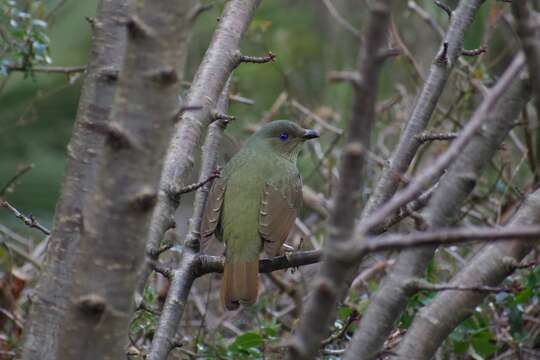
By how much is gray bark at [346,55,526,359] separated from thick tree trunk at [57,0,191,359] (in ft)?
1.96

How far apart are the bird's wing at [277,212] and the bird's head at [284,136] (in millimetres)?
461

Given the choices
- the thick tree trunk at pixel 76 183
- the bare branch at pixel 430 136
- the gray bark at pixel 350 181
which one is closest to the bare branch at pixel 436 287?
the gray bark at pixel 350 181

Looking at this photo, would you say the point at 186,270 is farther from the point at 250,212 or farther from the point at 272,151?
the point at 272,151

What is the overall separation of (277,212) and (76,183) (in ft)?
4.95

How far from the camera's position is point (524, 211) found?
242cm

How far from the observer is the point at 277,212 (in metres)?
4.08

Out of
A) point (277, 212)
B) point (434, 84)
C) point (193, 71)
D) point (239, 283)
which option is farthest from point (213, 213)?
point (193, 71)

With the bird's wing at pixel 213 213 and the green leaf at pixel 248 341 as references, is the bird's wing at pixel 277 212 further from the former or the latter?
the green leaf at pixel 248 341

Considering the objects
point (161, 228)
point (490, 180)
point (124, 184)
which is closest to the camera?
point (124, 184)

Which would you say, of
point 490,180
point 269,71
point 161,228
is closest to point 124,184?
point 161,228

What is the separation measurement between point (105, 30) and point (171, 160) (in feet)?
1.99

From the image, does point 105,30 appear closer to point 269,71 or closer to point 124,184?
point 124,184

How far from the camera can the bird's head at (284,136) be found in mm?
4792

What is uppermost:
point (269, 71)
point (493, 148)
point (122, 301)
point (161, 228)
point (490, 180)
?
point (269, 71)
